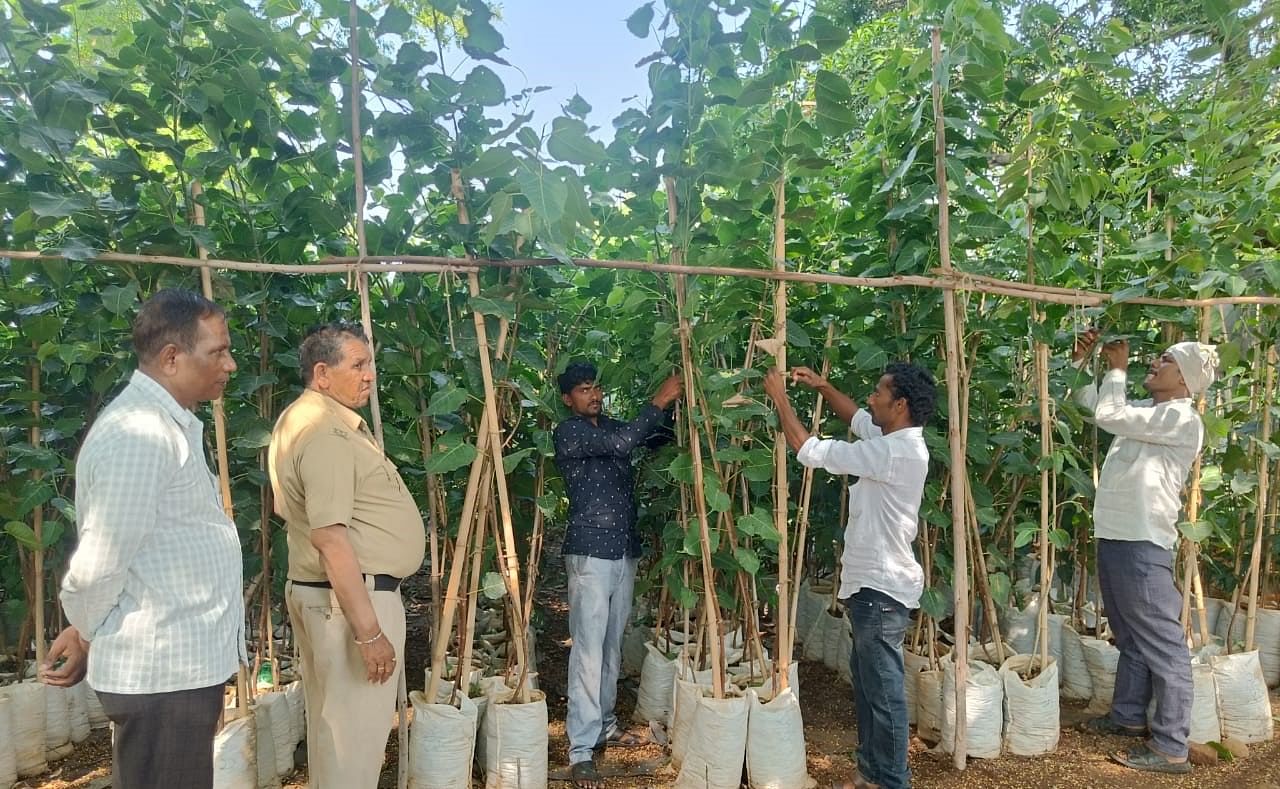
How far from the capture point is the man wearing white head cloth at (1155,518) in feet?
8.98

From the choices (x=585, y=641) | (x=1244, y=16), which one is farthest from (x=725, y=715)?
(x=1244, y=16)

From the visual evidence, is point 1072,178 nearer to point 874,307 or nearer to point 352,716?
point 874,307

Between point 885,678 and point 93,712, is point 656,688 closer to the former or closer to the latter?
point 885,678

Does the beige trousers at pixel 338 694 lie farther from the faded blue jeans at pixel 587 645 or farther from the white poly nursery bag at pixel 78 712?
the white poly nursery bag at pixel 78 712

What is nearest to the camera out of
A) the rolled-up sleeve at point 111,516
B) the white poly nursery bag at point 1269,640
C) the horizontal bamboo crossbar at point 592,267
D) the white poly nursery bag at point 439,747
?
the rolled-up sleeve at point 111,516

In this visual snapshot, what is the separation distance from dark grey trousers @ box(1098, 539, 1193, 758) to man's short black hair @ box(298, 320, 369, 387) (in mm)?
2643

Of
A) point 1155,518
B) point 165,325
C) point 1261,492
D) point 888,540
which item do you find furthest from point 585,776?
point 1261,492

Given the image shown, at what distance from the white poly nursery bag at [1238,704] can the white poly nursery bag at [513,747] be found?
2.48 m

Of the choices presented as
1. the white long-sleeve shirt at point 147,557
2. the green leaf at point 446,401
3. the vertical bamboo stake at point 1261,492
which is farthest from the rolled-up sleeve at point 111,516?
the vertical bamboo stake at point 1261,492

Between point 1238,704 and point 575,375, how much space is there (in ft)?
8.90

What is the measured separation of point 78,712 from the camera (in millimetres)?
2977

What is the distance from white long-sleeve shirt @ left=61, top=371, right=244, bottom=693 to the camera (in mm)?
1367

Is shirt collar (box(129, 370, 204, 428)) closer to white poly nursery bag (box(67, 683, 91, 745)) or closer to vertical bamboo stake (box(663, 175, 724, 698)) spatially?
Result: vertical bamboo stake (box(663, 175, 724, 698))

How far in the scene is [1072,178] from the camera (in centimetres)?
270
